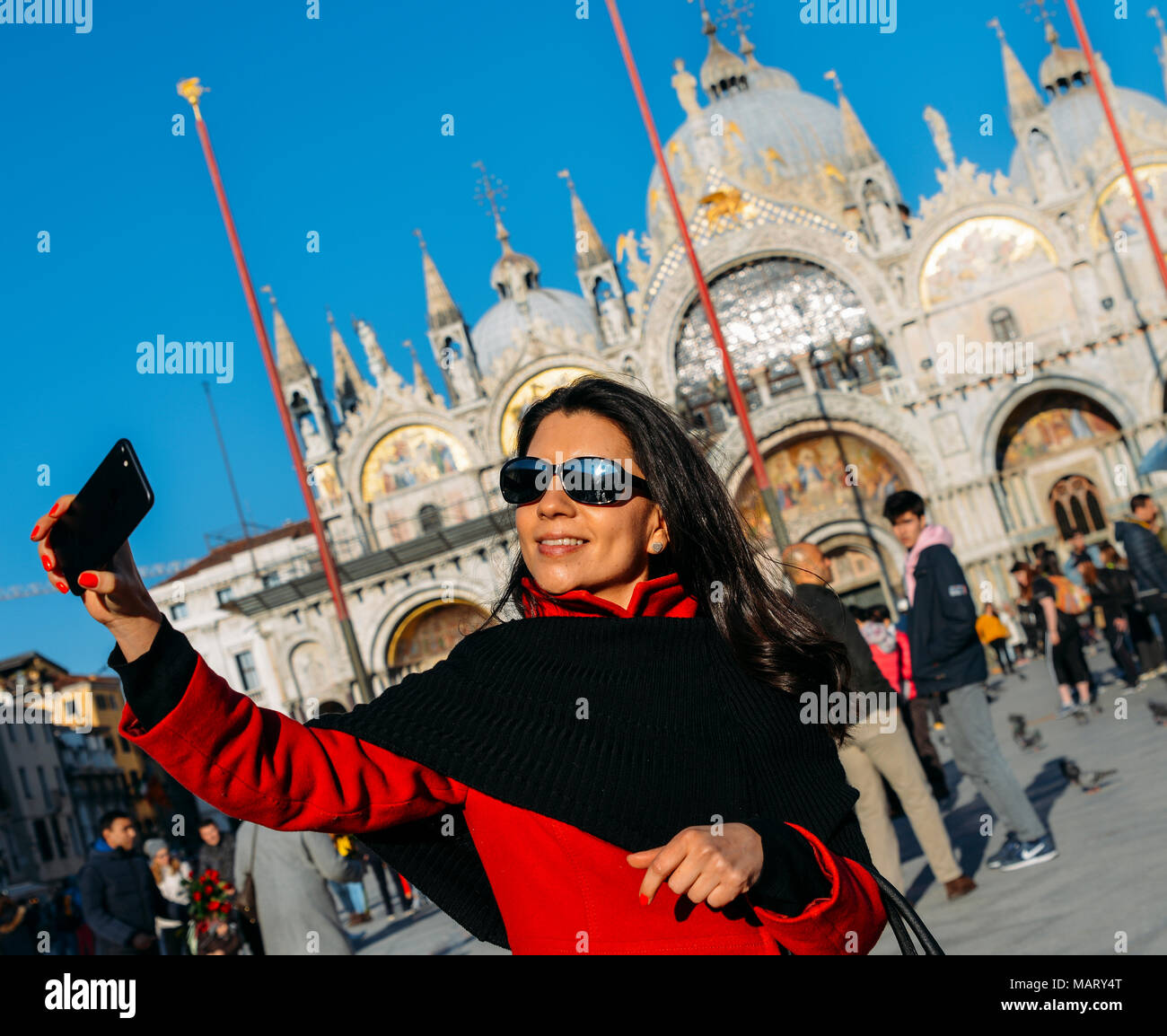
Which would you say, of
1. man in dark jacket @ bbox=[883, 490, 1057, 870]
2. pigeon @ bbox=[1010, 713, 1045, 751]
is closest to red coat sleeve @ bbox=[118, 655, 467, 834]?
man in dark jacket @ bbox=[883, 490, 1057, 870]

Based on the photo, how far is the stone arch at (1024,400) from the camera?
26047mm

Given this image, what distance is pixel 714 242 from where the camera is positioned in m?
29.5

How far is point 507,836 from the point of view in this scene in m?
1.89

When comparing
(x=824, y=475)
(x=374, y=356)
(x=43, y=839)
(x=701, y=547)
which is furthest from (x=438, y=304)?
(x=701, y=547)

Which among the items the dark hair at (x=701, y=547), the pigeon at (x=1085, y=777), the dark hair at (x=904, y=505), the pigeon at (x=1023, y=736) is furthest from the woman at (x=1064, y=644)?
the dark hair at (x=701, y=547)

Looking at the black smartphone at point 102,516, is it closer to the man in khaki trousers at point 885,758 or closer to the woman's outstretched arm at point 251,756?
the woman's outstretched arm at point 251,756

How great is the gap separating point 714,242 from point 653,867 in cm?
2921

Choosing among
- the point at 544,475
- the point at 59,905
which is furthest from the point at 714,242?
the point at 544,475

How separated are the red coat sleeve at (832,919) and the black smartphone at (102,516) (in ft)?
3.38

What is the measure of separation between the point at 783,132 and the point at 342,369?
16.2 meters

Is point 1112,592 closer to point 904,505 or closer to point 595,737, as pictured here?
point 904,505

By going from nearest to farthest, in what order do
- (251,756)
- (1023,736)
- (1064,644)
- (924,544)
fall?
(251,756) < (924,544) < (1023,736) < (1064,644)

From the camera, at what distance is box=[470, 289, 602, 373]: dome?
44406 mm
